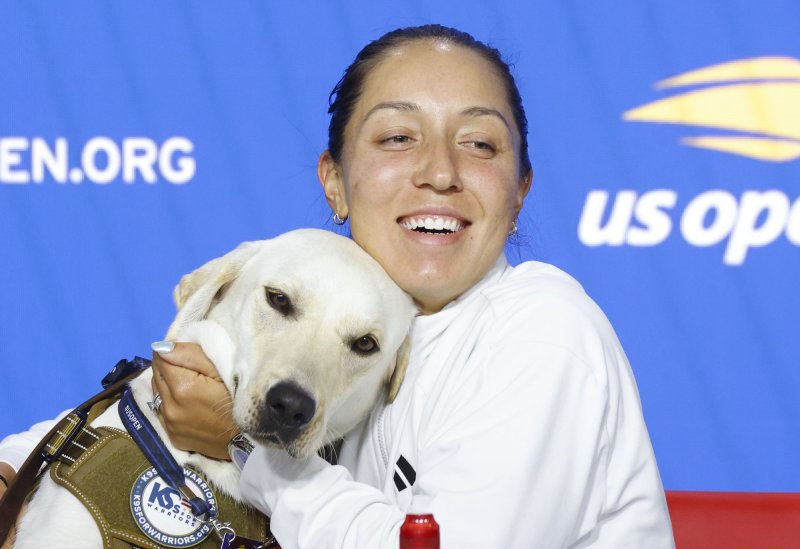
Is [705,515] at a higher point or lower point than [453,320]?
lower

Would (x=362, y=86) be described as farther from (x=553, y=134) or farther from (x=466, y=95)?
(x=553, y=134)

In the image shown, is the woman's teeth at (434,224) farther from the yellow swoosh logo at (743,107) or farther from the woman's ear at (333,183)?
the yellow swoosh logo at (743,107)

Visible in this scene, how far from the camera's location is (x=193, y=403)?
4.80ft

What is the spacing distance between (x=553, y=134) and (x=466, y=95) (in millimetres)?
947

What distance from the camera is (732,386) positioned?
2.42 meters

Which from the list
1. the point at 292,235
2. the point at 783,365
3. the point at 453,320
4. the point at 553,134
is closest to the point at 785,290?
the point at 783,365

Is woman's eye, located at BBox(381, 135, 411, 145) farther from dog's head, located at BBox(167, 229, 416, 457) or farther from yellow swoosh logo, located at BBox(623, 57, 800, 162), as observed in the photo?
yellow swoosh logo, located at BBox(623, 57, 800, 162)

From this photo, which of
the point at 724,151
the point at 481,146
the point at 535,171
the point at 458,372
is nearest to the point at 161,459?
the point at 458,372

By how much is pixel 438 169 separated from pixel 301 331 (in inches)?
13.9

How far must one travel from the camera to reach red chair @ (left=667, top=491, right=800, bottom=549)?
73.4 inches

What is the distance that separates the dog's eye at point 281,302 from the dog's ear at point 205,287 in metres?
0.13

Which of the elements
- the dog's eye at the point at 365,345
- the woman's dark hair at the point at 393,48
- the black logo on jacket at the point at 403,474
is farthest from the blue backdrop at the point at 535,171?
the black logo on jacket at the point at 403,474

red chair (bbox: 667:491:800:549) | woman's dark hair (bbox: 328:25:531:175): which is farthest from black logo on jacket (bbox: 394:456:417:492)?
red chair (bbox: 667:491:800:549)

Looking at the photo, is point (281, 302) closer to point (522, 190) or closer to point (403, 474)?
point (403, 474)
